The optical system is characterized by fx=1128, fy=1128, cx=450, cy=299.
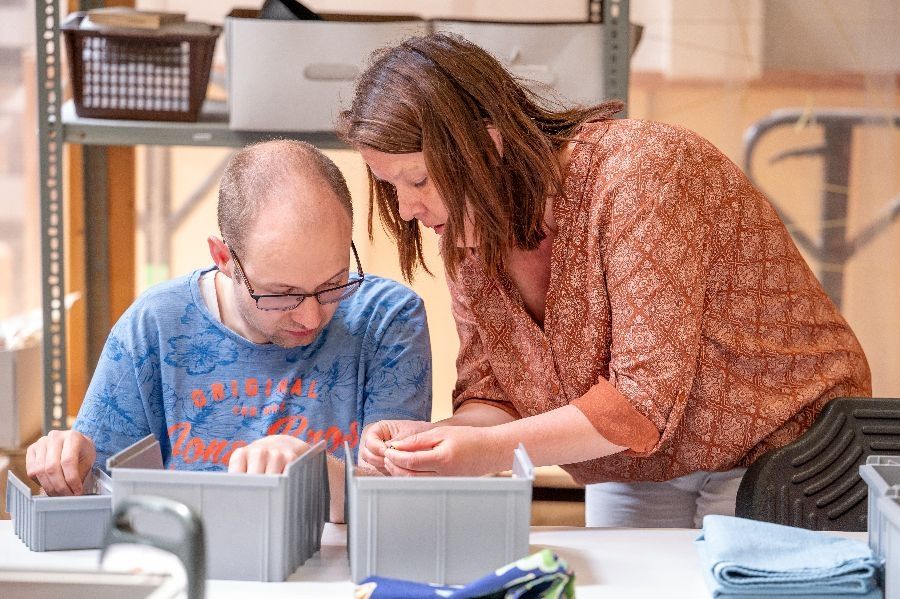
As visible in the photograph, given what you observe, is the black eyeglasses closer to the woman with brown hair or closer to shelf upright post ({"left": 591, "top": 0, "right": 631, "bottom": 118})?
the woman with brown hair

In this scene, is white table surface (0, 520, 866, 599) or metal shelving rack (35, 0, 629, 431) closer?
white table surface (0, 520, 866, 599)

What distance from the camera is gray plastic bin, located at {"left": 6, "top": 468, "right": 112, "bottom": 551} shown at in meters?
1.19

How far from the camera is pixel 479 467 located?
125 cm

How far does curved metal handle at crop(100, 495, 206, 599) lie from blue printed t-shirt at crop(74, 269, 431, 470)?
789mm

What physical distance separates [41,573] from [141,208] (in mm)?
1861

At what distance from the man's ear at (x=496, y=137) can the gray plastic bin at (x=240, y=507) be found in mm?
431

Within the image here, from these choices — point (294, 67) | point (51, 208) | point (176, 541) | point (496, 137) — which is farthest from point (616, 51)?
point (176, 541)

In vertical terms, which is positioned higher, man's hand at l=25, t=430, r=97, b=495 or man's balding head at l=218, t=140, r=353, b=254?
man's balding head at l=218, t=140, r=353, b=254

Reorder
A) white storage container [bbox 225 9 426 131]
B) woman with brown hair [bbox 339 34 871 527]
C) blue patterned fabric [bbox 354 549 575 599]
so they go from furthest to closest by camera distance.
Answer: white storage container [bbox 225 9 426 131] → woman with brown hair [bbox 339 34 871 527] → blue patterned fabric [bbox 354 549 575 599]

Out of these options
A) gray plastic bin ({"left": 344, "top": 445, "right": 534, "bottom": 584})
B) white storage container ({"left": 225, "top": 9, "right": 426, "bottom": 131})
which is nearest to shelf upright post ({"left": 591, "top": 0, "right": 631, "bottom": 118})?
white storage container ({"left": 225, "top": 9, "right": 426, "bottom": 131})

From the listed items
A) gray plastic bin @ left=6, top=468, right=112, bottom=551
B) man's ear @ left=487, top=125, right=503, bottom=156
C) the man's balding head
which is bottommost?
gray plastic bin @ left=6, top=468, right=112, bottom=551

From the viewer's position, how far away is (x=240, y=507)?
1102 mm

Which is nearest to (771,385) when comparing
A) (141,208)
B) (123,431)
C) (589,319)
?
(589,319)

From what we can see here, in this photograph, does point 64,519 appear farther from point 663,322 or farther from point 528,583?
point 663,322
